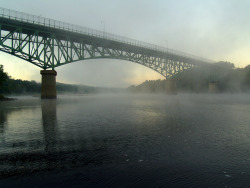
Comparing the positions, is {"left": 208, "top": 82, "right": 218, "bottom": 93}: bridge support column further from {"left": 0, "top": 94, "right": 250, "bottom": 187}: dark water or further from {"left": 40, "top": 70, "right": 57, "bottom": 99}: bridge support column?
{"left": 0, "top": 94, "right": 250, "bottom": 187}: dark water

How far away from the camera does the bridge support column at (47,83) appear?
146 ft

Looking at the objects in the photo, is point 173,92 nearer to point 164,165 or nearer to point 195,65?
point 195,65

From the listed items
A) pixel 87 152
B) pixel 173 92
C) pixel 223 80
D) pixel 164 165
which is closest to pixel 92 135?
pixel 87 152

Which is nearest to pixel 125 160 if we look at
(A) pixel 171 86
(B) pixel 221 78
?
(A) pixel 171 86

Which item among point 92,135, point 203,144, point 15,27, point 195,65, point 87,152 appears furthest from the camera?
point 195,65

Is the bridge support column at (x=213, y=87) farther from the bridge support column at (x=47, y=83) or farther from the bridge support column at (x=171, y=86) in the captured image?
the bridge support column at (x=47, y=83)

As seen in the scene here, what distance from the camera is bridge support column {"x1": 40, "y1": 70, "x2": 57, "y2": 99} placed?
146 feet

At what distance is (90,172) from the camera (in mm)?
5262

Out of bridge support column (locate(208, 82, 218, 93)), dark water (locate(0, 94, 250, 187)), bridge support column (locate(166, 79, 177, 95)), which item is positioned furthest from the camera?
bridge support column (locate(208, 82, 218, 93))

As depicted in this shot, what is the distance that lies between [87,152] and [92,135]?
2693 millimetres

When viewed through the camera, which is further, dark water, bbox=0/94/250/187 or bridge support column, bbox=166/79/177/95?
bridge support column, bbox=166/79/177/95

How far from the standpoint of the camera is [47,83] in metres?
44.5

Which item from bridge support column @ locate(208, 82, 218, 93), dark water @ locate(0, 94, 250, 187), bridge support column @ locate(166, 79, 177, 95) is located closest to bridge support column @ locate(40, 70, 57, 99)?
dark water @ locate(0, 94, 250, 187)

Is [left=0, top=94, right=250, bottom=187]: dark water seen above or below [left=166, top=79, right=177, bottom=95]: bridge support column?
below
